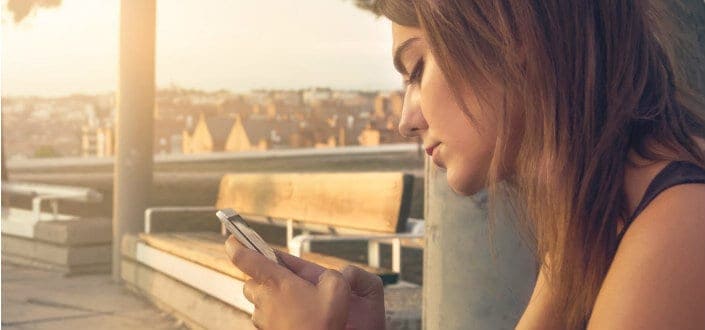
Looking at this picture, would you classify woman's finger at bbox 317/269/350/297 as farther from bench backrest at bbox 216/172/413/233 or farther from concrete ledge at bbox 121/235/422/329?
bench backrest at bbox 216/172/413/233

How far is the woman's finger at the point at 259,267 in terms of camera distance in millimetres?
1589

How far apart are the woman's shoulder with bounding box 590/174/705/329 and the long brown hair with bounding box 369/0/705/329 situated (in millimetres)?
96

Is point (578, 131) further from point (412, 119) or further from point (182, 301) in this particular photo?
point (182, 301)

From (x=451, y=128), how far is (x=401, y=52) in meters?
0.16

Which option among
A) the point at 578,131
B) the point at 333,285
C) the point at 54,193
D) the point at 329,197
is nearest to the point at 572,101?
the point at 578,131

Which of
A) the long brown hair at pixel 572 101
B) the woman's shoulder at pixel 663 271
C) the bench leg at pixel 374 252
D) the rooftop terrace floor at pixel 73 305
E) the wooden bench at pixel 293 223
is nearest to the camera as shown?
the woman's shoulder at pixel 663 271

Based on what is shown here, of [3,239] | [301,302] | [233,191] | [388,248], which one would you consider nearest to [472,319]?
[301,302]

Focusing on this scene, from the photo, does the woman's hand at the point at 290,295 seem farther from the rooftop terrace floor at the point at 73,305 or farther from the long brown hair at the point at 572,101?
the rooftop terrace floor at the point at 73,305

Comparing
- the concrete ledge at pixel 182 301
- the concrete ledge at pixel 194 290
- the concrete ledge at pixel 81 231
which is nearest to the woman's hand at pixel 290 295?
the concrete ledge at pixel 194 290

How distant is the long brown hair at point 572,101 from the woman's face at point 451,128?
0.10ft

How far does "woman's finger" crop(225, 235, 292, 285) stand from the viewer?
1.59m

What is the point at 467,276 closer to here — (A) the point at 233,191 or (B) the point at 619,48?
(B) the point at 619,48

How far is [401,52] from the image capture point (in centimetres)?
157

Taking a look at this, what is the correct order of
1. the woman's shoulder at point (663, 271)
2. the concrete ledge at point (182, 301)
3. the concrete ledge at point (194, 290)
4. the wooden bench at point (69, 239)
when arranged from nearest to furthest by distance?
the woman's shoulder at point (663, 271)
the concrete ledge at point (194, 290)
the concrete ledge at point (182, 301)
the wooden bench at point (69, 239)
